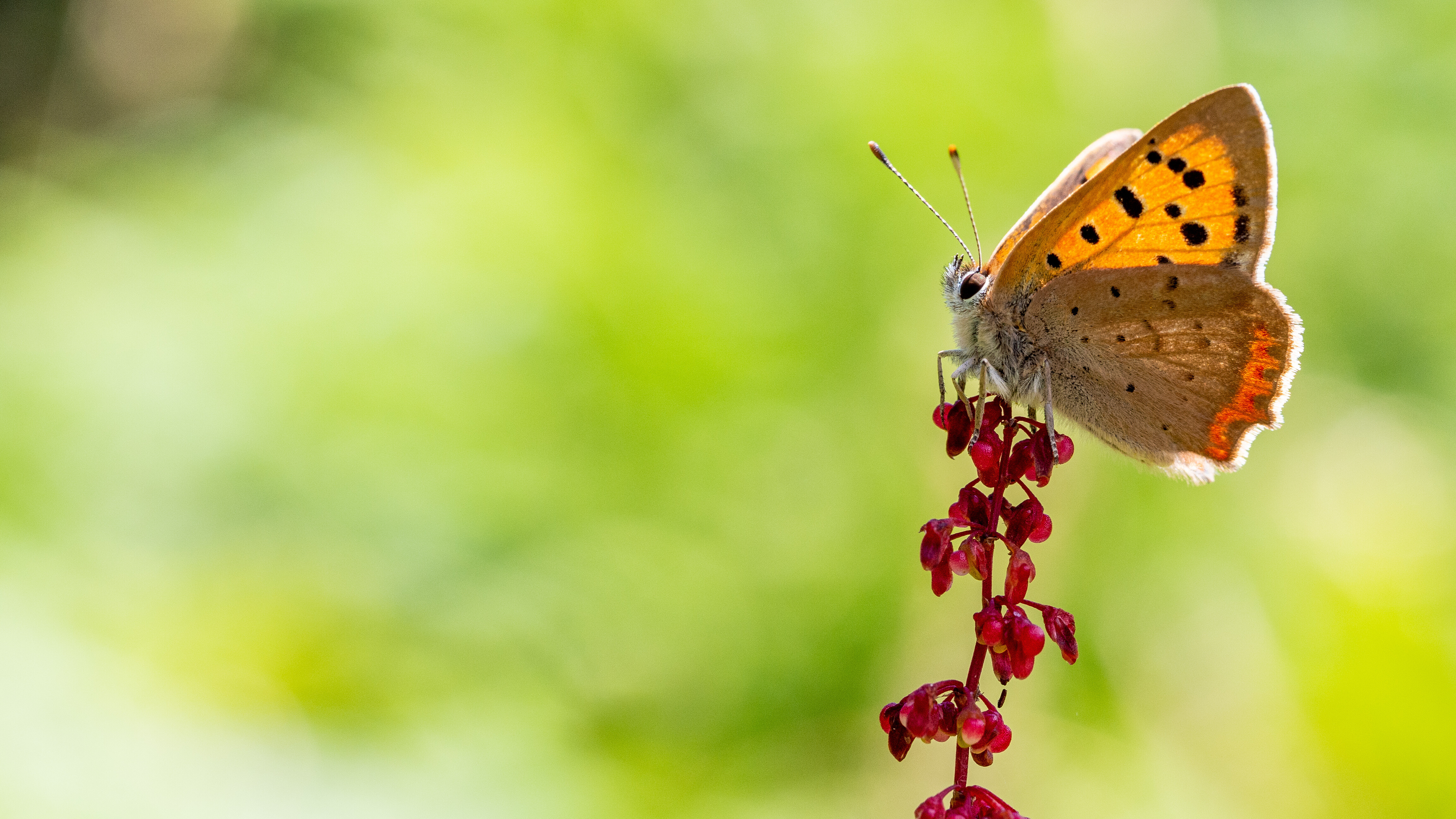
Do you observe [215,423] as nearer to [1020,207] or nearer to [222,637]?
[222,637]

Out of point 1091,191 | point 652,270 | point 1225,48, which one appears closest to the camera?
point 1091,191

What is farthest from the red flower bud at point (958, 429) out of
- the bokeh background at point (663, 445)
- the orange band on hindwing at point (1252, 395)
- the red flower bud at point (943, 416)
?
the bokeh background at point (663, 445)

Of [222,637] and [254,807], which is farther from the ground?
[222,637]

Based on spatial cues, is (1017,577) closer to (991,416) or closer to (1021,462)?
(1021,462)

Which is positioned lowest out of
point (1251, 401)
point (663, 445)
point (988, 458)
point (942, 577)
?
point (942, 577)

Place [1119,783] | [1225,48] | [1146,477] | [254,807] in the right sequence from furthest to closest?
1. [1225,48]
2. [1146,477]
3. [1119,783]
4. [254,807]

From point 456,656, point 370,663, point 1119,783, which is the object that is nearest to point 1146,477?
point 1119,783

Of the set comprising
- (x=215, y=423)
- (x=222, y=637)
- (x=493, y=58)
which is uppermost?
(x=493, y=58)

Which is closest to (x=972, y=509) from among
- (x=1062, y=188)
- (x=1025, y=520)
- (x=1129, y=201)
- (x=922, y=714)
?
(x=1025, y=520)
